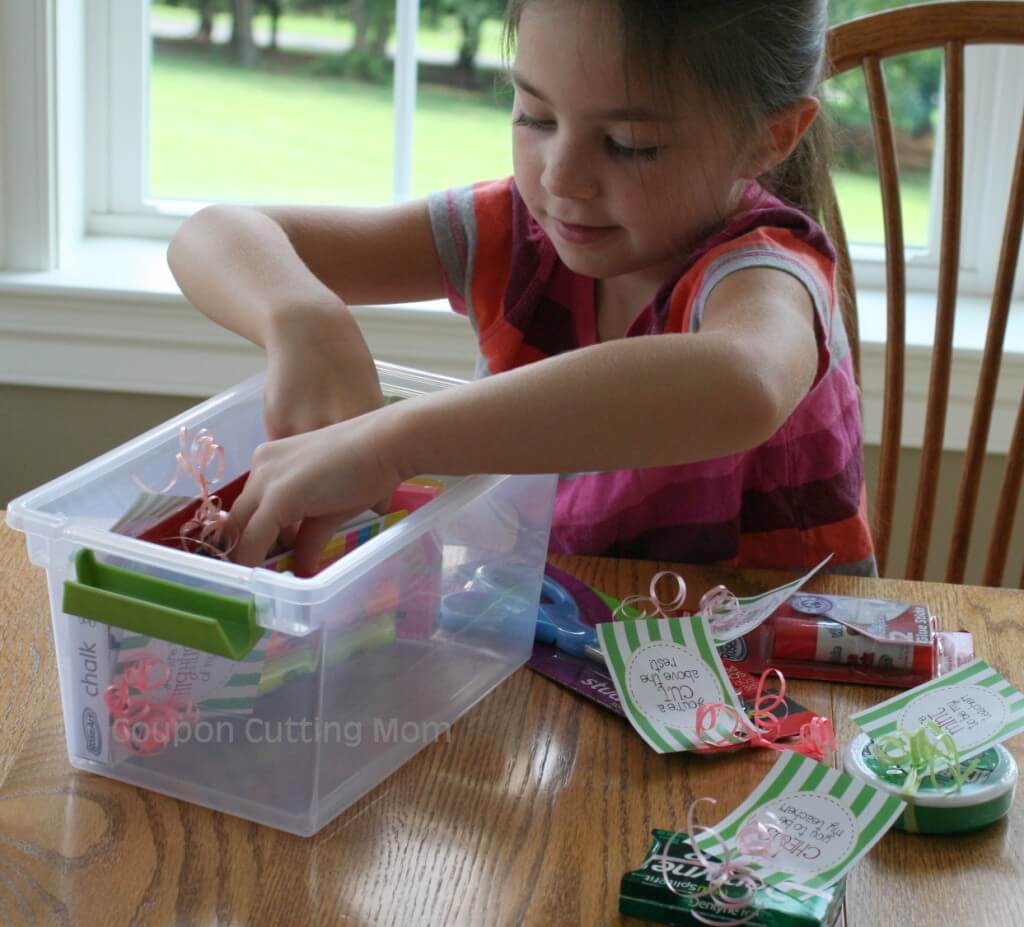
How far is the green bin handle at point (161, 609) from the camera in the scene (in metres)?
0.62

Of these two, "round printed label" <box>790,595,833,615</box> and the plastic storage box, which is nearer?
the plastic storage box

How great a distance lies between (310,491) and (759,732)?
0.88 feet

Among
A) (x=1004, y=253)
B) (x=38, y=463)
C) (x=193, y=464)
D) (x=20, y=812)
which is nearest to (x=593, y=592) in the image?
(x=193, y=464)

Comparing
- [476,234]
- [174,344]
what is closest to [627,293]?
[476,234]

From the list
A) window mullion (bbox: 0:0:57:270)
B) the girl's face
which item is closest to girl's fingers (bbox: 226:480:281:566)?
the girl's face

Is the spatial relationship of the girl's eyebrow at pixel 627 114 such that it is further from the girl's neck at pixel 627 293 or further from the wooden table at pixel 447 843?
the wooden table at pixel 447 843

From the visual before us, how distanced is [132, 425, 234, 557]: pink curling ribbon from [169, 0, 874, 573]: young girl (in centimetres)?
1

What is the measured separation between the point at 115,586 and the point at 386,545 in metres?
0.13

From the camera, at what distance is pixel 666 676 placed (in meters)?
0.77

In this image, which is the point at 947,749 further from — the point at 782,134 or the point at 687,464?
the point at 782,134

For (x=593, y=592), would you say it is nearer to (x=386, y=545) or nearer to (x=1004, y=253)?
(x=386, y=545)

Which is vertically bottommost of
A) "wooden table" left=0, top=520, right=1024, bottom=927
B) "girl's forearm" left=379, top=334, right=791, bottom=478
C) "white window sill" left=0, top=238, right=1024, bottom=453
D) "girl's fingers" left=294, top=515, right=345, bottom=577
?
"white window sill" left=0, top=238, right=1024, bottom=453

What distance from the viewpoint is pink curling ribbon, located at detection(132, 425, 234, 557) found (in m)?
0.71

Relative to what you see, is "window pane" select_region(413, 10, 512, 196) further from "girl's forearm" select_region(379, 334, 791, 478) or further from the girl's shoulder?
"girl's forearm" select_region(379, 334, 791, 478)
